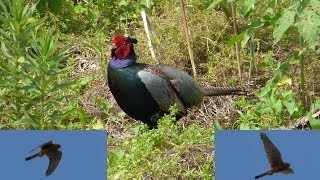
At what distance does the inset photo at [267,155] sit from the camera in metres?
2.34

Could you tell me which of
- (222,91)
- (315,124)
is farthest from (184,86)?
(315,124)

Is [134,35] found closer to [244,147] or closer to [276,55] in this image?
[276,55]

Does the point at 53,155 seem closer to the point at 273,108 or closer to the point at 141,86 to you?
the point at 141,86

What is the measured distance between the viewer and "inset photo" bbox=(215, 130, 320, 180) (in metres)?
2.34

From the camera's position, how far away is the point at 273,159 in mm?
2324

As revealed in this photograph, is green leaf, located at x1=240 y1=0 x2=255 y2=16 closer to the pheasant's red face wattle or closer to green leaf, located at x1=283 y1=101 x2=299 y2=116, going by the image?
green leaf, located at x1=283 y1=101 x2=299 y2=116

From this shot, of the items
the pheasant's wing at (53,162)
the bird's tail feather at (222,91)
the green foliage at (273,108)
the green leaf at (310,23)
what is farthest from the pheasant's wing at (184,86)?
the pheasant's wing at (53,162)

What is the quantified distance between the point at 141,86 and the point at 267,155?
1521 mm

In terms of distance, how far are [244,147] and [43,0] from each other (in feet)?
9.60

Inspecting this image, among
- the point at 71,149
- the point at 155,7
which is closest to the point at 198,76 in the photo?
the point at 155,7

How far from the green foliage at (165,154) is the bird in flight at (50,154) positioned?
2.59 feet

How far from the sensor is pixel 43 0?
5055 millimetres

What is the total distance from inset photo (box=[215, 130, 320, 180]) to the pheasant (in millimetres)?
1406

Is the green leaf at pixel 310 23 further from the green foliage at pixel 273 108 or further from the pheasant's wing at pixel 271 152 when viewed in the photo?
the pheasant's wing at pixel 271 152
